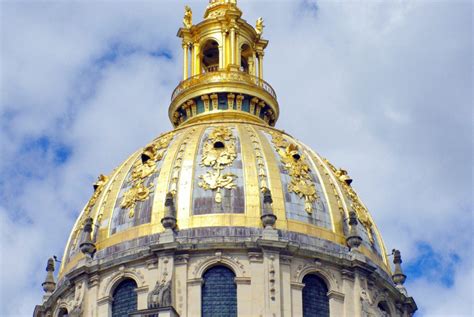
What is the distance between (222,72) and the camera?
101875 mm

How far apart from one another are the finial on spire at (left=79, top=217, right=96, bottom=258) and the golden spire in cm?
1177

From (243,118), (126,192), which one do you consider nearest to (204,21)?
(243,118)

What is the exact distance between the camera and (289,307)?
282 feet

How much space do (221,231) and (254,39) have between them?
884 inches

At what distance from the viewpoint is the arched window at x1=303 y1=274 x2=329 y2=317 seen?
87562 millimetres

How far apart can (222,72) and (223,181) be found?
12.6m

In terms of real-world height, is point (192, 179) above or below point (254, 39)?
below

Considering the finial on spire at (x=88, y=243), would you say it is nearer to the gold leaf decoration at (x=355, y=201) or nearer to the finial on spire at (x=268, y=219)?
the finial on spire at (x=268, y=219)

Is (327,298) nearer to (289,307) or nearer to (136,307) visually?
(289,307)

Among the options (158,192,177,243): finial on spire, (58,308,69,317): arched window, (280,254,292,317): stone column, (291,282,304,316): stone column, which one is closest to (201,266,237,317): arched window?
(280,254,292,317): stone column

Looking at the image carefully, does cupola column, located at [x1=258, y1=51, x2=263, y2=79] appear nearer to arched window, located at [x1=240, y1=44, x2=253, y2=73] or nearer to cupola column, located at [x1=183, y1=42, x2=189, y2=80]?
arched window, located at [x1=240, y1=44, x2=253, y2=73]

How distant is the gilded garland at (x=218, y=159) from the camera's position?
299ft

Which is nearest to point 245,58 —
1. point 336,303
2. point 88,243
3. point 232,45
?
point 232,45

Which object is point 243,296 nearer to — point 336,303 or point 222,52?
point 336,303
